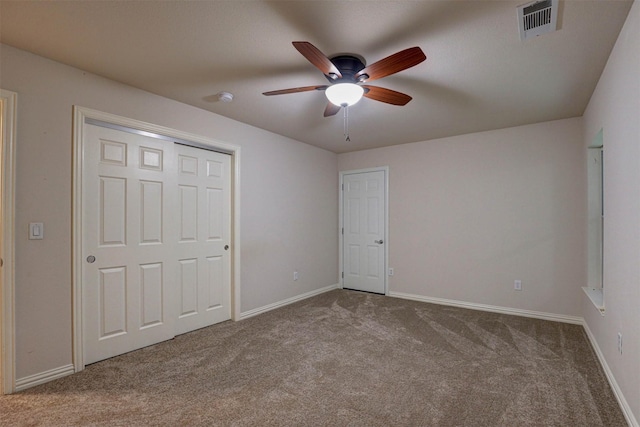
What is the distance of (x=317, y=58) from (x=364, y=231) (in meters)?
3.68

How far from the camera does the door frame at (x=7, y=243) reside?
7.01 ft

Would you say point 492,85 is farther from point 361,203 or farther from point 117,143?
point 117,143

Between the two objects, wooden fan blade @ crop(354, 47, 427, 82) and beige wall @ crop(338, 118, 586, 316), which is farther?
beige wall @ crop(338, 118, 586, 316)

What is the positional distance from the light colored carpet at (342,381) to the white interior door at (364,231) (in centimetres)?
164

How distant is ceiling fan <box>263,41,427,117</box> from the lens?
1.88m

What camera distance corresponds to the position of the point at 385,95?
249 centimetres

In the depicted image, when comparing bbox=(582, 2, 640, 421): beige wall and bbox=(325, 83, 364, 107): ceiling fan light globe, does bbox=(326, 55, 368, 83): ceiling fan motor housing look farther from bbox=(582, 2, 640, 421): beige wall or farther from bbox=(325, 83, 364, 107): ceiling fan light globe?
bbox=(582, 2, 640, 421): beige wall

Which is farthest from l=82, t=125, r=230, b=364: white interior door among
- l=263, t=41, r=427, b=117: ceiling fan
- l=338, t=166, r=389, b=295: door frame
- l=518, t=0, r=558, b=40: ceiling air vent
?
l=518, t=0, r=558, b=40: ceiling air vent

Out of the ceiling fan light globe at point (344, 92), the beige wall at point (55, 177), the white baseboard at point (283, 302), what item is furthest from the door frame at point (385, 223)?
the ceiling fan light globe at point (344, 92)

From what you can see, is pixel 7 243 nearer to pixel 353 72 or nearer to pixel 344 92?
pixel 344 92

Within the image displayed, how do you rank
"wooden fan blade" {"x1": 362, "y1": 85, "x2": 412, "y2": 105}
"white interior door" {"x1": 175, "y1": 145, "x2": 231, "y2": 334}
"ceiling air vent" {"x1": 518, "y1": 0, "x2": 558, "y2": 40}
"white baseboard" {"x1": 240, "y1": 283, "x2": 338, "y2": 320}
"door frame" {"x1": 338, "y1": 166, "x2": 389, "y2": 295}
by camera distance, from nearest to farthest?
"ceiling air vent" {"x1": 518, "y1": 0, "x2": 558, "y2": 40}, "wooden fan blade" {"x1": 362, "y1": 85, "x2": 412, "y2": 105}, "white interior door" {"x1": 175, "y1": 145, "x2": 231, "y2": 334}, "white baseboard" {"x1": 240, "y1": 283, "x2": 338, "y2": 320}, "door frame" {"x1": 338, "y1": 166, "x2": 389, "y2": 295}

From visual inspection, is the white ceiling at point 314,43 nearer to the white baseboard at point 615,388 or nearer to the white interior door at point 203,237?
the white interior door at point 203,237

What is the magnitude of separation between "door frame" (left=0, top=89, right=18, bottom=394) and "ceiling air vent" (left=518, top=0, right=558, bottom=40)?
10.8ft

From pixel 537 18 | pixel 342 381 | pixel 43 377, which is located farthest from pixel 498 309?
pixel 43 377
